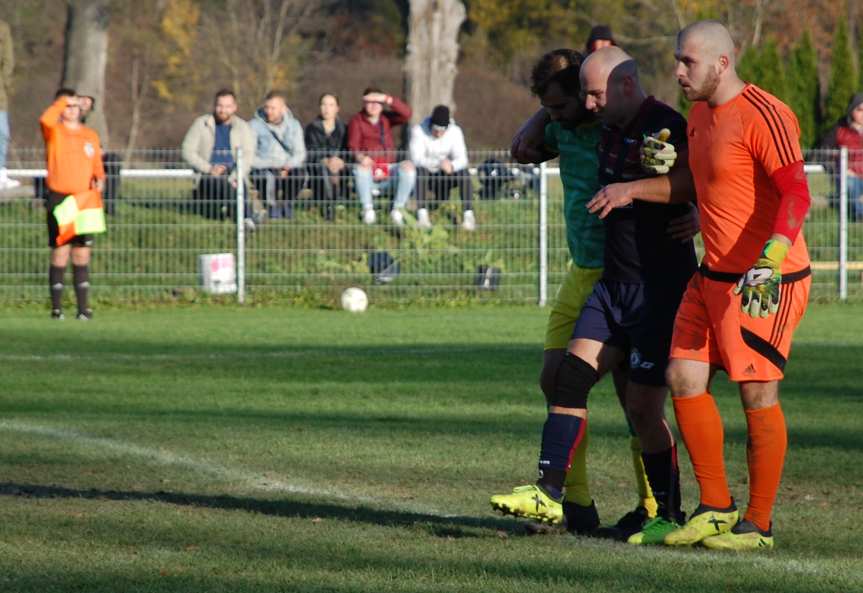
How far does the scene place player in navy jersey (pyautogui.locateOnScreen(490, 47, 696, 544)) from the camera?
6.86 m

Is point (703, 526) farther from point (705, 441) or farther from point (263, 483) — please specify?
point (263, 483)

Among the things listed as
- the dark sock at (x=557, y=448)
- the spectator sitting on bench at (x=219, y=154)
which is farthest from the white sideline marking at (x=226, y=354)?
the dark sock at (x=557, y=448)

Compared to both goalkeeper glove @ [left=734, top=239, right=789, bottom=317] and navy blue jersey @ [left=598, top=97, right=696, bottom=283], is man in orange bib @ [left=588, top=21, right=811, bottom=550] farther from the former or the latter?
navy blue jersey @ [left=598, top=97, right=696, bottom=283]

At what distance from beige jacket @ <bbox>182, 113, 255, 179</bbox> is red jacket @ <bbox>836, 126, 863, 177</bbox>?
747 cm

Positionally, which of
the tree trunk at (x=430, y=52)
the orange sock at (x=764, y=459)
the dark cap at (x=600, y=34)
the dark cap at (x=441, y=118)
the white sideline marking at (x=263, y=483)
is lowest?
the white sideline marking at (x=263, y=483)

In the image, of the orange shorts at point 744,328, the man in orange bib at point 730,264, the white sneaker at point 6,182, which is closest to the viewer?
the man in orange bib at point 730,264

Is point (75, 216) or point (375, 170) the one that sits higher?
point (375, 170)

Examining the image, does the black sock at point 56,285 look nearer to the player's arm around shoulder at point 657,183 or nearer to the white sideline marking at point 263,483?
the white sideline marking at point 263,483

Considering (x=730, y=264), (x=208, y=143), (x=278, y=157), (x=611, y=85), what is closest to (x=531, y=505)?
(x=730, y=264)

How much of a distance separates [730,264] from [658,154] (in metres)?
0.51

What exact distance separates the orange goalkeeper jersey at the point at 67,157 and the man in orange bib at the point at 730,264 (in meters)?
12.7

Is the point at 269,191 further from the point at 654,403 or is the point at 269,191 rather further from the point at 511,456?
the point at 654,403

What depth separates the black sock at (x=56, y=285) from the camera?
18945mm

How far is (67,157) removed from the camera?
18625mm
